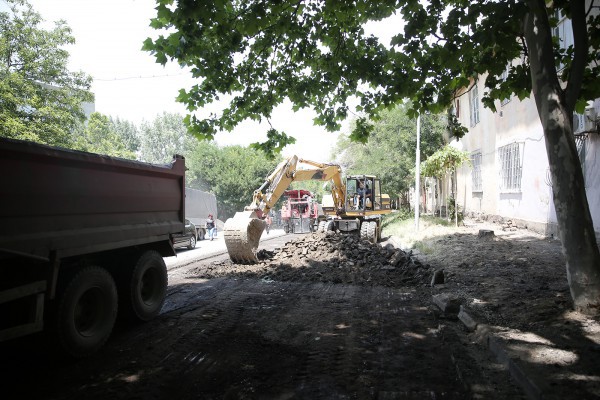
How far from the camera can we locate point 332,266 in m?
9.87

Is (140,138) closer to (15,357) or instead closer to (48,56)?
(48,56)

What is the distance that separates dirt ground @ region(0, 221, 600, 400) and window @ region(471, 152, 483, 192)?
11295 millimetres

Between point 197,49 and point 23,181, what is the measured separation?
334cm

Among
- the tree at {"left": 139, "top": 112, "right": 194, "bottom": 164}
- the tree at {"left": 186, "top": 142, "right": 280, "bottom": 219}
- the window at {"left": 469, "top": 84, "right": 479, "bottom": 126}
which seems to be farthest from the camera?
the tree at {"left": 139, "top": 112, "right": 194, "bottom": 164}

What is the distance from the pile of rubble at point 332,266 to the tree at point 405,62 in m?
3.06

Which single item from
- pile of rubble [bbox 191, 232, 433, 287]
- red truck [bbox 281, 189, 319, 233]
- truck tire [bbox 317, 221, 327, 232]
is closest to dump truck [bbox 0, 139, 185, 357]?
pile of rubble [bbox 191, 232, 433, 287]

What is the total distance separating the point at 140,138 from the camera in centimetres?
6662

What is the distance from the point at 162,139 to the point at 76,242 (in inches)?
2644

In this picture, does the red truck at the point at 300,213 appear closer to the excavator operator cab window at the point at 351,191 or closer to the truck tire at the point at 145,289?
the excavator operator cab window at the point at 351,191

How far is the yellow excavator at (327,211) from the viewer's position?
404 inches

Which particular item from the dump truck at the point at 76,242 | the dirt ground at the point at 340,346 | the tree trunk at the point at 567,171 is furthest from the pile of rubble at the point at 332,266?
the dump truck at the point at 76,242

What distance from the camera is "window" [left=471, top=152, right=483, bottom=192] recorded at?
18938mm

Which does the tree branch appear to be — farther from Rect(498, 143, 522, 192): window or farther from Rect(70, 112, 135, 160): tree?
Rect(70, 112, 135, 160): tree

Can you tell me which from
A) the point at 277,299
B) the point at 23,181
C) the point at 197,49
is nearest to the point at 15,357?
the point at 23,181
